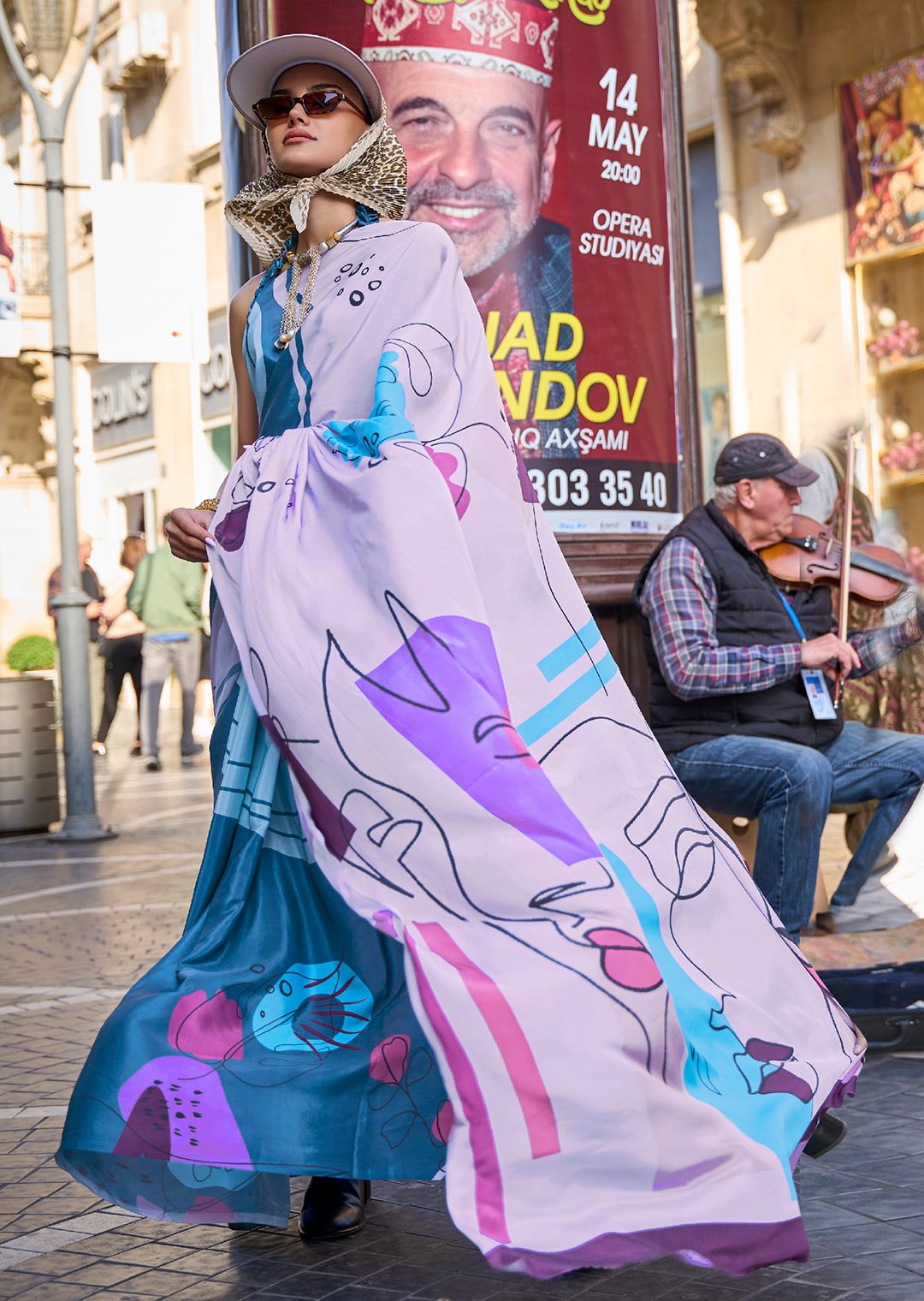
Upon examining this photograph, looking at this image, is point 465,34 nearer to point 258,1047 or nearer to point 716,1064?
point 258,1047

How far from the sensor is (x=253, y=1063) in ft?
8.20

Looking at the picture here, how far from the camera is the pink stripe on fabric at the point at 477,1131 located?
206cm

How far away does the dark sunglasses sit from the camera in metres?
2.98

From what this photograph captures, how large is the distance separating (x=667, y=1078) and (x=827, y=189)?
11.3 meters

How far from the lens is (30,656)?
18.4 metres

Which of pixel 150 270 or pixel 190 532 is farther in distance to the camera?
pixel 150 270

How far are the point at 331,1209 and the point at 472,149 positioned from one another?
4.04 metres

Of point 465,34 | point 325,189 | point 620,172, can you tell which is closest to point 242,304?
point 325,189

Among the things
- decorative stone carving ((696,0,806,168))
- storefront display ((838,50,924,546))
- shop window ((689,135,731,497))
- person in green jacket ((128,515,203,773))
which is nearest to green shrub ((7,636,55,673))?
person in green jacket ((128,515,203,773))

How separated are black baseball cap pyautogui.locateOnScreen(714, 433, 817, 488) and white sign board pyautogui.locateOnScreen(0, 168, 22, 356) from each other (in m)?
5.39

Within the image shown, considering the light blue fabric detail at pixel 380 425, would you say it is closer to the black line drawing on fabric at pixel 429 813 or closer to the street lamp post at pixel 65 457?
the black line drawing on fabric at pixel 429 813

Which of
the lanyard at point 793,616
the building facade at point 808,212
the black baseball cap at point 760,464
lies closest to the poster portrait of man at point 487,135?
the black baseball cap at point 760,464

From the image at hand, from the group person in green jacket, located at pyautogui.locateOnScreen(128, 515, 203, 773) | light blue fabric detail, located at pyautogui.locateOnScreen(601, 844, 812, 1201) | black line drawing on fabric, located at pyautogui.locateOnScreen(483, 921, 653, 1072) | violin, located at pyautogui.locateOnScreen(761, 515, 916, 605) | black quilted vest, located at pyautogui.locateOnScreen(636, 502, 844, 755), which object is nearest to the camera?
black line drawing on fabric, located at pyautogui.locateOnScreen(483, 921, 653, 1072)

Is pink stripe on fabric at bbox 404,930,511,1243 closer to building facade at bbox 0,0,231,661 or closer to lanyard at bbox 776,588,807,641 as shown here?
lanyard at bbox 776,588,807,641
